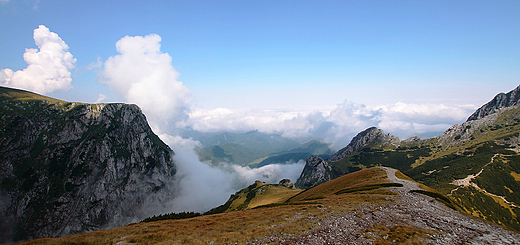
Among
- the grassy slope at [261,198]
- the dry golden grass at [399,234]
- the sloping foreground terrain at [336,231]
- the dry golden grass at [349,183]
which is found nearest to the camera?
the dry golden grass at [399,234]

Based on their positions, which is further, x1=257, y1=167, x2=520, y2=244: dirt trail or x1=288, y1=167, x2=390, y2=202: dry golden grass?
x1=288, y1=167, x2=390, y2=202: dry golden grass

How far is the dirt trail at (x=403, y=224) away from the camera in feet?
70.6

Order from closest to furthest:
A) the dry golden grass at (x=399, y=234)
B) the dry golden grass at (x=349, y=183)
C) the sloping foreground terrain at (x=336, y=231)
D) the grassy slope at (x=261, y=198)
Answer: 1. the dry golden grass at (x=399, y=234)
2. the sloping foreground terrain at (x=336, y=231)
3. the dry golden grass at (x=349, y=183)
4. the grassy slope at (x=261, y=198)

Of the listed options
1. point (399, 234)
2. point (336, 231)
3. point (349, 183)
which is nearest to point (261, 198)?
point (349, 183)

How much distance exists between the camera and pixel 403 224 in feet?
87.1

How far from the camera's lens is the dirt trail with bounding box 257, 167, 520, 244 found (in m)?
21.5

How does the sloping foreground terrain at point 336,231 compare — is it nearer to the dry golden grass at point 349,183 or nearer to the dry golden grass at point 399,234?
the dry golden grass at point 399,234

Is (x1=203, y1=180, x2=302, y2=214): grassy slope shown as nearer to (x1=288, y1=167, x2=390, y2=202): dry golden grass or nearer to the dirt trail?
(x1=288, y1=167, x2=390, y2=202): dry golden grass

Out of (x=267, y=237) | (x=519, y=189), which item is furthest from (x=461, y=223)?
→ (x=519, y=189)

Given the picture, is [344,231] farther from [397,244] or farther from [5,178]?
[5,178]

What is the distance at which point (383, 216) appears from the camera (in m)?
30.3

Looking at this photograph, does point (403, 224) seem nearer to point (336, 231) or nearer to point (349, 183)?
point (336, 231)

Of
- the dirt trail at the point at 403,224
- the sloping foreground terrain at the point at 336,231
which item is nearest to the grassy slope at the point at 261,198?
the dirt trail at the point at 403,224

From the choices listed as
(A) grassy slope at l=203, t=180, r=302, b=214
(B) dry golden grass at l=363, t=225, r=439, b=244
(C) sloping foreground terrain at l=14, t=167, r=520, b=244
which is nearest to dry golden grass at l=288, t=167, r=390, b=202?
(A) grassy slope at l=203, t=180, r=302, b=214
